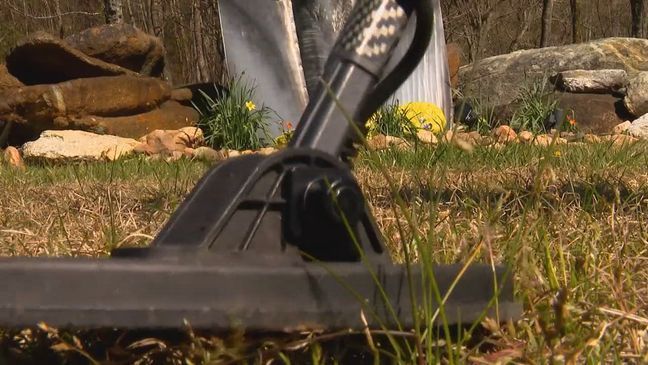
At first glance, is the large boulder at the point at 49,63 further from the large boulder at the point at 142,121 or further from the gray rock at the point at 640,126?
the gray rock at the point at 640,126

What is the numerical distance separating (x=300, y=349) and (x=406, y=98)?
632cm

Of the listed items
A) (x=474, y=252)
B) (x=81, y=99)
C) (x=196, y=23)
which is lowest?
(x=196, y=23)

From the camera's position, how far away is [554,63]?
33.1 feet

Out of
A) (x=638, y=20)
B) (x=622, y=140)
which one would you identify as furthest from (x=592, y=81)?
(x=638, y=20)

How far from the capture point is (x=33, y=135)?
26.0 feet

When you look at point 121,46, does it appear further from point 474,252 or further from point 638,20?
point 638,20

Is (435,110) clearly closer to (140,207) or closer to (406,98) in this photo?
(406,98)

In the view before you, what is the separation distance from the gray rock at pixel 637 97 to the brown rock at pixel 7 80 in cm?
536

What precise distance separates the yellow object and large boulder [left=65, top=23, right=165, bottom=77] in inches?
111

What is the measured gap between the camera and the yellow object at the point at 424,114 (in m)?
7.05

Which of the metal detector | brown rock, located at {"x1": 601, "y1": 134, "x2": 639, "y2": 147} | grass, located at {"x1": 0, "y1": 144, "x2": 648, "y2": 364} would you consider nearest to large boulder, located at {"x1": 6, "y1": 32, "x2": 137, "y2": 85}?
brown rock, located at {"x1": 601, "y1": 134, "x2": 639, "y2": 147}

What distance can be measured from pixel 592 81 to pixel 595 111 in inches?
19.1

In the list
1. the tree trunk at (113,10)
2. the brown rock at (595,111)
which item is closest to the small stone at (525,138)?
the brown rock at (595,111)

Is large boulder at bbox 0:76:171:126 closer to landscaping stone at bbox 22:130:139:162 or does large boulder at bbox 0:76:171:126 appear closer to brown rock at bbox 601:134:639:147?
landscaping stone at bbox 22:130:139:162
